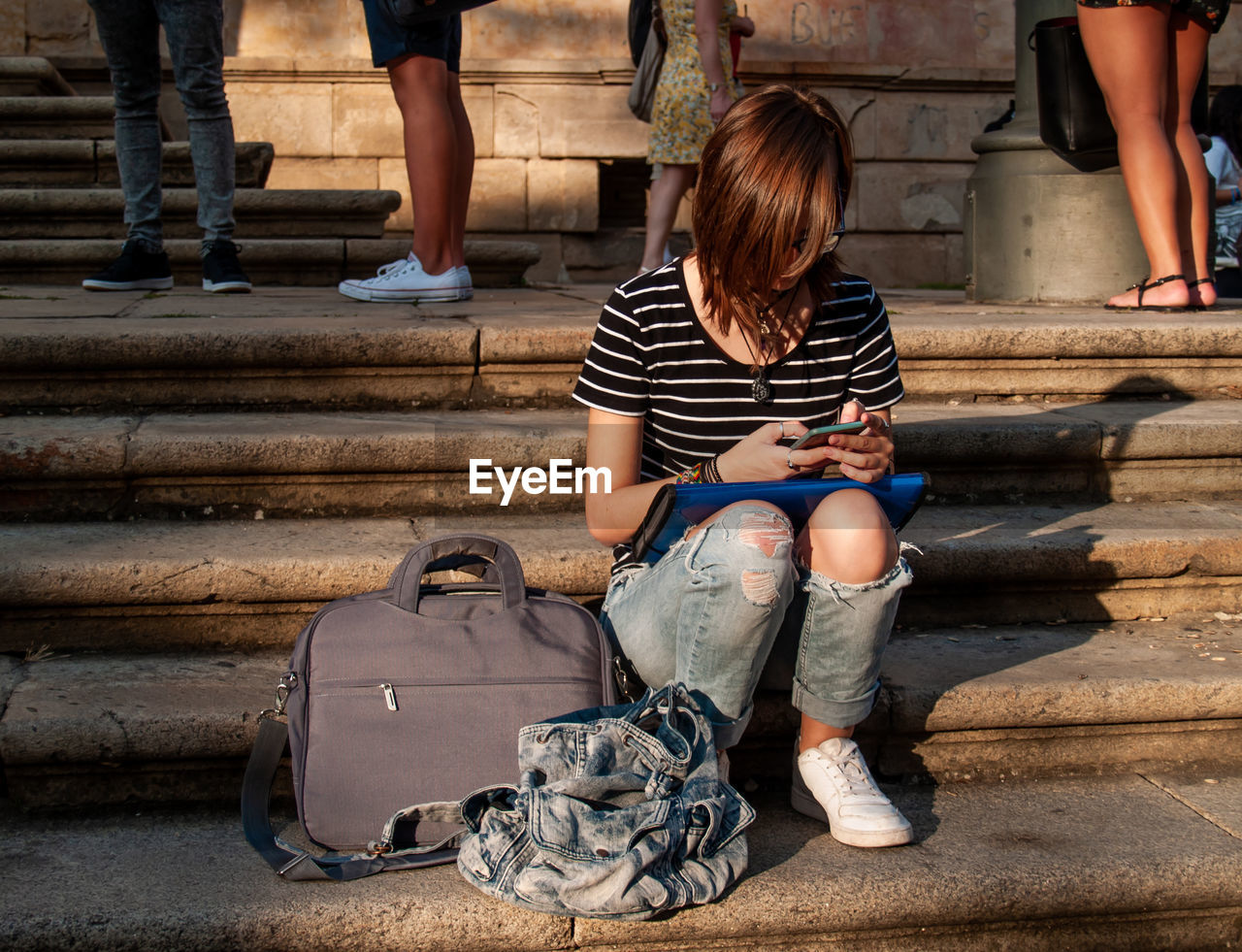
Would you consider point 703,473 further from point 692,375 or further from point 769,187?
point 769,187

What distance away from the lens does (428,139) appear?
4.05 m

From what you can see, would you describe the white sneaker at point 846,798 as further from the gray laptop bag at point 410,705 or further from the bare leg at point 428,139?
the bare leg at point 428,139

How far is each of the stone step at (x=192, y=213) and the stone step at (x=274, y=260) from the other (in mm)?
176

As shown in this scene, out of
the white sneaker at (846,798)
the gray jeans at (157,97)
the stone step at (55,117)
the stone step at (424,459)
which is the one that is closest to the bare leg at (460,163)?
the gray jeans at (157,97)

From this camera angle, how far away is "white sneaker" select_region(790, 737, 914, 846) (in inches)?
77.6

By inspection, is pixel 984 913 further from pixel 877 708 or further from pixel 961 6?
pixel 961 6

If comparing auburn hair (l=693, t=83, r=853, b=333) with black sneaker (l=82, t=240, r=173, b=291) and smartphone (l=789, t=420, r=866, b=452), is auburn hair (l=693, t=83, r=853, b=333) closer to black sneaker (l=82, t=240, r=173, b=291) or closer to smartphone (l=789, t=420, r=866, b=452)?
smartphone (l=789, t=420, r=866, b=452)

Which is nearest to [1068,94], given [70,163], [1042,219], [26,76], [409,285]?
[1042,219]

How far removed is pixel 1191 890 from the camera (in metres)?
1.93

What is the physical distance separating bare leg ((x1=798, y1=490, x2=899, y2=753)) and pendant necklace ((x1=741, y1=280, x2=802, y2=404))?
0.79ft

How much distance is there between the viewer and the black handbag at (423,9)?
378 centimetres

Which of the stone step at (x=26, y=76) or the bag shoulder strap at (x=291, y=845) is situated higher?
the stone step at (x=26, y=76)

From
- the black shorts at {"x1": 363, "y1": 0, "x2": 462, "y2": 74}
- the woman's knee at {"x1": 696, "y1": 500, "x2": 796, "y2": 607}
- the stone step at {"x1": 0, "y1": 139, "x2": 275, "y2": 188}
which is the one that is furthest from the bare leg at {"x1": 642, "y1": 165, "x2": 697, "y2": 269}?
the woman's knee at {"x1": 696, "y1": 500, "x2": 796, "y2": 607}

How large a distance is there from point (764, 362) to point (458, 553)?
0.63 meters
